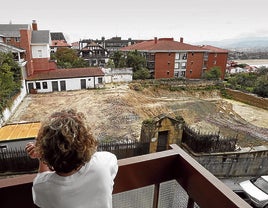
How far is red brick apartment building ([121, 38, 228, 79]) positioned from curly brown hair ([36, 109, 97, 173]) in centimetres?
2692

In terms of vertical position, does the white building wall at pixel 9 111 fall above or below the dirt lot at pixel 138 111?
above

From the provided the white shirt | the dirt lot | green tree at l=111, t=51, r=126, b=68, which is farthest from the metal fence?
green tree at l=111, t=51, r=126, b=68

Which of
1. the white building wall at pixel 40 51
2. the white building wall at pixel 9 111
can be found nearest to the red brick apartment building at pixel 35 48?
the white building wall at pixel 40 51

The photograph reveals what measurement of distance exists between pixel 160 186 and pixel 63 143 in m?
0.87

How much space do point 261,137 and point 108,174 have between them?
14.5m

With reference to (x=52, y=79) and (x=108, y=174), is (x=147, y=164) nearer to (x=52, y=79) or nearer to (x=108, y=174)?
(x=108, y=174)

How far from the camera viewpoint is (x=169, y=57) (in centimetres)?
2747

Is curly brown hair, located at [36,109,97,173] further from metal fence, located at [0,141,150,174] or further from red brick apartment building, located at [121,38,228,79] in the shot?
red brick apartment building, located at [121,38,228,79]

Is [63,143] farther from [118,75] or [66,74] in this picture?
[118,75]

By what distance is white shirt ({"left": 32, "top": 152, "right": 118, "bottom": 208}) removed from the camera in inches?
33.3

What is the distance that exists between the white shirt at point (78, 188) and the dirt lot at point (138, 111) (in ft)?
29.0

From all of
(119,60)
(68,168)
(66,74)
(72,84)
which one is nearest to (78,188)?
(68,168)

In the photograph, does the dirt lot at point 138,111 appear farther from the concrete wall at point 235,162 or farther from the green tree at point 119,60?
the green tree at point 119,60

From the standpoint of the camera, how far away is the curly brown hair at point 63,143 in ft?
2.77
